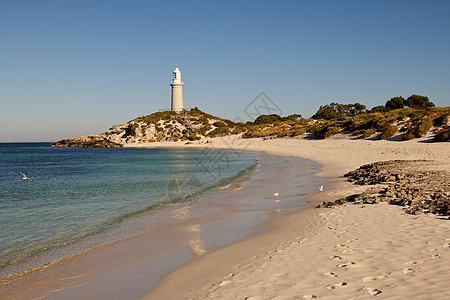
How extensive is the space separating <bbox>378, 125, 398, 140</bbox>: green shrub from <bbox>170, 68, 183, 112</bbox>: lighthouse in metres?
64.2

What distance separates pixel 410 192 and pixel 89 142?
9874cm

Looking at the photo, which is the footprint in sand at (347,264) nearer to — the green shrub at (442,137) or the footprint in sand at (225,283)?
the footprint in sand at (225,283)

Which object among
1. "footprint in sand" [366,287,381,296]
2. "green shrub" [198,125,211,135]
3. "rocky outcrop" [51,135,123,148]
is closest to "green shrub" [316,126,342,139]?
"green shrub" [198,125,211,135]

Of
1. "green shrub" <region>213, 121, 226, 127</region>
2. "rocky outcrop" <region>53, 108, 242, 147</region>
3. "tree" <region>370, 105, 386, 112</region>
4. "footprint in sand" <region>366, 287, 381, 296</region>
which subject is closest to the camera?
"footprint in sand" <region>366, 287, 381, 296</region>

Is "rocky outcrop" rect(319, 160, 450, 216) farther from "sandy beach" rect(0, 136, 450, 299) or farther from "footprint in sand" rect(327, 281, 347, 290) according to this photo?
"footprint in sand" rect(327, 281, 347, 290)

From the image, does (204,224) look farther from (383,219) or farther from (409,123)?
(409,123)

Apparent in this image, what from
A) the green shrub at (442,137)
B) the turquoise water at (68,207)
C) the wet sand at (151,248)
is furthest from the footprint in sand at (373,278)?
the green shrub at (442,137)

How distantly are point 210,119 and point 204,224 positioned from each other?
298ft

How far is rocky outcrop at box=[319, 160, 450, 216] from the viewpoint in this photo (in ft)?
27.8

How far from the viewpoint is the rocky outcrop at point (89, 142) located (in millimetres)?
90581

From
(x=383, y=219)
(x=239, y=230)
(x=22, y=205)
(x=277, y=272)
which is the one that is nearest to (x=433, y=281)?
(x=277, y=272)

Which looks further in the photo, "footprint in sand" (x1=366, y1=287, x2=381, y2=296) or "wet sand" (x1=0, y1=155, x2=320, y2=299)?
"wet sand" (x1=0, y1=155, x2=320, y2=299)

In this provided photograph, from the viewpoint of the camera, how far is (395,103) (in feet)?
238

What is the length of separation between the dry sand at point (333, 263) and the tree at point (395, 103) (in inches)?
2888
